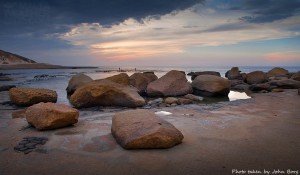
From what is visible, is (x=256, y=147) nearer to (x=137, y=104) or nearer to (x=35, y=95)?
(x=137, y=104)

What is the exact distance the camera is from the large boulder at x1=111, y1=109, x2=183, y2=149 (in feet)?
14.9

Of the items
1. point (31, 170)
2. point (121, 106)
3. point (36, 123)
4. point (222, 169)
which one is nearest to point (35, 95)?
point (121, 106)

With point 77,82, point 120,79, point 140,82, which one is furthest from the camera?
point 140,82

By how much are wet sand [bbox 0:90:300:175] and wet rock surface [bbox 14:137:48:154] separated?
122 mm

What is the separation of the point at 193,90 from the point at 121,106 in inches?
272

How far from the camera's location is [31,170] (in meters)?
3.80

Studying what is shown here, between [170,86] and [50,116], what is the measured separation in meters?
9.64

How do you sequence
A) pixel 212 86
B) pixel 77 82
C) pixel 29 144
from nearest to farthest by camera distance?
pixel 29 144 → pixel 212 86 → pixel 77 82

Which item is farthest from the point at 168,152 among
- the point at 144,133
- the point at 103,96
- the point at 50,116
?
the point at 103,96

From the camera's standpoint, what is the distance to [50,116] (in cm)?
590

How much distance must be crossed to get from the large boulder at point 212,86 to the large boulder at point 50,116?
9.86m

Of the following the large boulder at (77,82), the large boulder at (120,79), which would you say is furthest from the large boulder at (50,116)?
the large boulder at (77,82)

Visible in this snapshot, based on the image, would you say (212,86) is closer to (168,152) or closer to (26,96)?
(26,96)

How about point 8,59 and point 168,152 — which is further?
point 8,59
